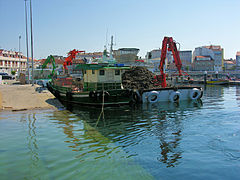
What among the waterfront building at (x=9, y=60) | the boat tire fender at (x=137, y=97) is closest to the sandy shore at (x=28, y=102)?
the boat tire fender at (x=137, y=97)

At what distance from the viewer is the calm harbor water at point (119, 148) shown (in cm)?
676

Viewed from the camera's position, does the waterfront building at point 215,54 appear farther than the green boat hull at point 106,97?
Yes

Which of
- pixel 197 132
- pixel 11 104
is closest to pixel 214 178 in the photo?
pixel 197 132

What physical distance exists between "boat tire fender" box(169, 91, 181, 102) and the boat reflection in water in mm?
6230

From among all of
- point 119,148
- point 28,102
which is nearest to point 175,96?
point 28,102

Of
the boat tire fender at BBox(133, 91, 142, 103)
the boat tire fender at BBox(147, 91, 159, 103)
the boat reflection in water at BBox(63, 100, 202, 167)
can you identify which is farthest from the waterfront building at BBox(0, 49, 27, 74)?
the boat reflection in water at BBox(63, 100, 202, 167)

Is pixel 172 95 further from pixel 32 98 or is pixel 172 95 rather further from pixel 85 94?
pixel 32 98

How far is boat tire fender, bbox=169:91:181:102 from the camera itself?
73.6 ft

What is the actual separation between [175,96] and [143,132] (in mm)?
12230

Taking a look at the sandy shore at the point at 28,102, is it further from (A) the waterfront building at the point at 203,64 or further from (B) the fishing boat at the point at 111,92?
(A) the waterfront building at the point at 203,64

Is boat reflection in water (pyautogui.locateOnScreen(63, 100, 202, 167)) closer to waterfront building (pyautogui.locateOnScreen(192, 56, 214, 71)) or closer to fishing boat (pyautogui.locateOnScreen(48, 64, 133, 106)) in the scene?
fishing boat (pyautogui.locateOnScreen(48, 64, 133, 106))

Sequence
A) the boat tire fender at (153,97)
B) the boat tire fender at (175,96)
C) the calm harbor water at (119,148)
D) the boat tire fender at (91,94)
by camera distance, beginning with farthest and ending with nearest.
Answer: the boat tire fender at (175,96) → the boat tire fender at (153,97) → the boat tire fender at (91,94) → the calm harbor water at (119,148)

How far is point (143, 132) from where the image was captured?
36.8 ft

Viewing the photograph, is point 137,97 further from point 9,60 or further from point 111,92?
point 9,60
